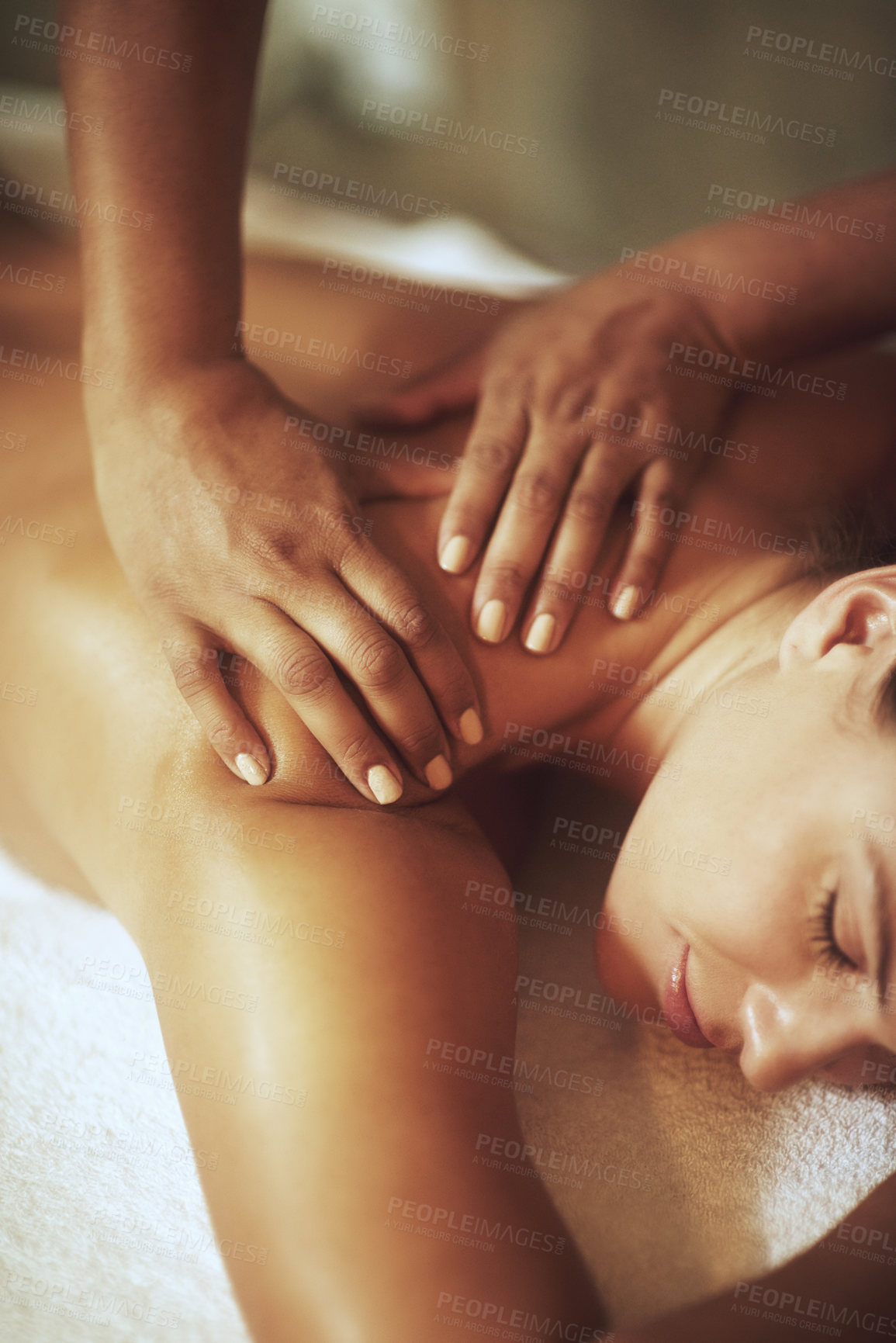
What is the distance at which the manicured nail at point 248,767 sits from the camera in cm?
50

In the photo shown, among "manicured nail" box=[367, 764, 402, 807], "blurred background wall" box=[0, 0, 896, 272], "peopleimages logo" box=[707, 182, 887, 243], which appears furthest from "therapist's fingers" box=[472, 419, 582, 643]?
"blurred background wall" box=[0, 0, 896, 272]

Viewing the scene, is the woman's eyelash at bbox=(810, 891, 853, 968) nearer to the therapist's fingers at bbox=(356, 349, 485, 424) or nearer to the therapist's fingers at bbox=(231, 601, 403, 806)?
the therapist's fingers at bbox=(231, 601, 403, 806)

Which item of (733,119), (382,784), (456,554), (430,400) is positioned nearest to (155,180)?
(430,400)

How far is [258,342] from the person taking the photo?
0.76 m

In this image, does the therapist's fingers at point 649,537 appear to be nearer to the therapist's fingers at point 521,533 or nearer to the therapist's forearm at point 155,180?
the therapist's fingers at point 521,533

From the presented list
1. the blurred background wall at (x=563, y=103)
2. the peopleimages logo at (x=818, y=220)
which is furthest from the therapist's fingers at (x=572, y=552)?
the blurred background wall at (x=563, y=103)

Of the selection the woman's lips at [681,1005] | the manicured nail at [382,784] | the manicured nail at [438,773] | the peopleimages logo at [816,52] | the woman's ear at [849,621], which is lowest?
the woman's lips at [681,1005]

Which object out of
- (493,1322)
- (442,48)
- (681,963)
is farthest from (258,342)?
(493,1322)

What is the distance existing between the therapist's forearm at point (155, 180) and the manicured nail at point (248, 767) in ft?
0.90

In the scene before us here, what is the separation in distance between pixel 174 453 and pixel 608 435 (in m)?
0.28

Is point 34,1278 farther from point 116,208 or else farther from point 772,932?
point 116,208

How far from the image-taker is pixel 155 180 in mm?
623

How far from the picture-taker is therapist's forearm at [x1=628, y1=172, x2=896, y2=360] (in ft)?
2.39

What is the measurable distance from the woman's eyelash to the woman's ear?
137 mm
